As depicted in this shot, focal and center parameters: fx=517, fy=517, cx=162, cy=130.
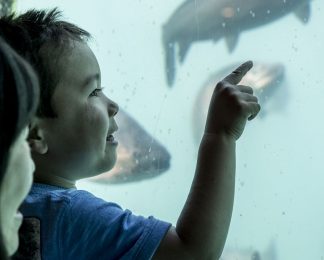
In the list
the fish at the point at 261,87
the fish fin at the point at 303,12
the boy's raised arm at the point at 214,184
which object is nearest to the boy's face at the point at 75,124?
the boy's raised arm at the point at 214,184

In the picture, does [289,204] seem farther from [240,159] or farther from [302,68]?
[302,68]

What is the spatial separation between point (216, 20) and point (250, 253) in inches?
16.0

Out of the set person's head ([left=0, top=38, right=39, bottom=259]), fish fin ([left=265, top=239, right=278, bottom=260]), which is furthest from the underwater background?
person's head ([left=0, top=38, right=39, bottom=259])

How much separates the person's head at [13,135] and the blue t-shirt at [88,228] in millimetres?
166

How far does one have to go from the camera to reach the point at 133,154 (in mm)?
980

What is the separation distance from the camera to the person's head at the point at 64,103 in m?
0.63

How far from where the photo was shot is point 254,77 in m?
0.87

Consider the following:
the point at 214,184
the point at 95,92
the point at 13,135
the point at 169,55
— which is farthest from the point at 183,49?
the point at 13,135

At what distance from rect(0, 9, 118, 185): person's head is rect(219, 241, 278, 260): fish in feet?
1.04

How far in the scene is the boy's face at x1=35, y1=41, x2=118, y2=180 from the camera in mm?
635

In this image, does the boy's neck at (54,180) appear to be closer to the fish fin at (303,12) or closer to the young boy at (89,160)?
the young boy at (89,160)

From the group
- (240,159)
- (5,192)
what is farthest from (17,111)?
(240,159)

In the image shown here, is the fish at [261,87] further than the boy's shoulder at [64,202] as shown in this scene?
Yes

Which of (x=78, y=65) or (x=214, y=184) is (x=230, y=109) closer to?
(x=214, y=184)
